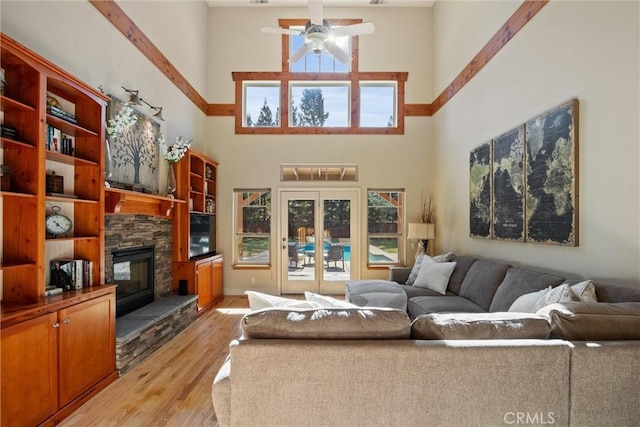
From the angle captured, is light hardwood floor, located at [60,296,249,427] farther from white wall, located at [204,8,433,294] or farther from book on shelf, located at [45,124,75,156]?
white wall, located at [204,8,433,294]

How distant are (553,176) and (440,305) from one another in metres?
1.55

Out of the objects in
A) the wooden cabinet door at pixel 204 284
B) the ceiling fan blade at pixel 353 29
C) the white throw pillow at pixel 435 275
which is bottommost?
the wooden cabinet door at pixel 204 284

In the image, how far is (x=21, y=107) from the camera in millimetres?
2076

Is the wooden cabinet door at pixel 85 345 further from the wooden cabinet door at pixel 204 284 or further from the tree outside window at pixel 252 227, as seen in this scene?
the tree outside window at pixel 252 227

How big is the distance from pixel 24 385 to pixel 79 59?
266 centimetres

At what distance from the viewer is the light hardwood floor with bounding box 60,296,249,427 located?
2.23 metres

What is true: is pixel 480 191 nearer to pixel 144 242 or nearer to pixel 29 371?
pixel 144 242

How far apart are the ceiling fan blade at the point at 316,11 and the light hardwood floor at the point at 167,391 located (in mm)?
3781

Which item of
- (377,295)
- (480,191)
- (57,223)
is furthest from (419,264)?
(57,223)

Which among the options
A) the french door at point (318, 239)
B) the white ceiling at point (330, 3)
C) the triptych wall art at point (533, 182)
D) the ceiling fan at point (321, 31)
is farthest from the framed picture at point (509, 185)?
the white ceiling at point (330, 3)

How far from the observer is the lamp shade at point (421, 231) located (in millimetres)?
5449

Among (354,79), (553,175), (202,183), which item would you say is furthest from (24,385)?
(354,79)

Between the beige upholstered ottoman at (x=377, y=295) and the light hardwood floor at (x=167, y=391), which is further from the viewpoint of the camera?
the beige upholstered ottoman at (x=377, y=295)

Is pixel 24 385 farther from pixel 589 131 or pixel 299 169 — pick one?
pixel 299 169
